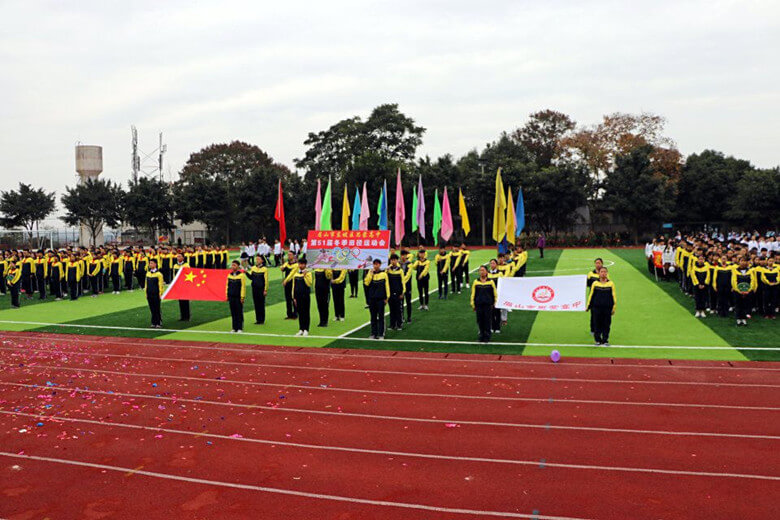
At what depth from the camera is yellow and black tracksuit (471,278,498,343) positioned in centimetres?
1268

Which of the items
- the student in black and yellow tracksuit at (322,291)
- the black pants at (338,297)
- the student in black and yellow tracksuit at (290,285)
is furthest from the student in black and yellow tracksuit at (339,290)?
the student in black and yellow tracksuit at (290,285)

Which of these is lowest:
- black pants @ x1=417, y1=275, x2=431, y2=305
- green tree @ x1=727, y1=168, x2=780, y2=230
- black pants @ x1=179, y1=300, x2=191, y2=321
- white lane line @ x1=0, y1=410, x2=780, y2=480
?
white lane line @ x1=0, y1=410, x2=780, y2=480

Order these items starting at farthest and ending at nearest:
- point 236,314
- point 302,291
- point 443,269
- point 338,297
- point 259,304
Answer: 1. point 443,269
2. point 338,297
3. point 259,304
4. point 236,314
5. point 302,291

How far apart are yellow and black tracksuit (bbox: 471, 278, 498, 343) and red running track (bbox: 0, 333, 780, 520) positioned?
153cm

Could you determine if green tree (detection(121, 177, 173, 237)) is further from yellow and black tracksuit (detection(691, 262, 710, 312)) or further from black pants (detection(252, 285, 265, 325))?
yellow and black tracksuit (detection(691, 262, 710, 312))

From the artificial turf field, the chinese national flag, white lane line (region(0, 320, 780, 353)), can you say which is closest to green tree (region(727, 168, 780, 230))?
the artificial turf field

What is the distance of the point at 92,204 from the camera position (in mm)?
46438

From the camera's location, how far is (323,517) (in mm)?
5434

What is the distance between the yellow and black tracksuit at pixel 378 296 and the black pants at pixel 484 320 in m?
2.00

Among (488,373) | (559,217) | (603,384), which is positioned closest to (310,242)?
(488,373)

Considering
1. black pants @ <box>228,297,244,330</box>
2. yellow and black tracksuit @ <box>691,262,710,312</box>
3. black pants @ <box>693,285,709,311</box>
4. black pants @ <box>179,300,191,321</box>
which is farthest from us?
black pants @ <box>179,300,191,321</box>

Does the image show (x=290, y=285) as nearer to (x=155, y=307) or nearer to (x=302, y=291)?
(x=302, y=291)

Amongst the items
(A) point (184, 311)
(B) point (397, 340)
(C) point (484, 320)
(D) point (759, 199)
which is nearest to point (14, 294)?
(A) point (184, 311)

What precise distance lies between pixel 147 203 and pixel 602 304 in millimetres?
44295
